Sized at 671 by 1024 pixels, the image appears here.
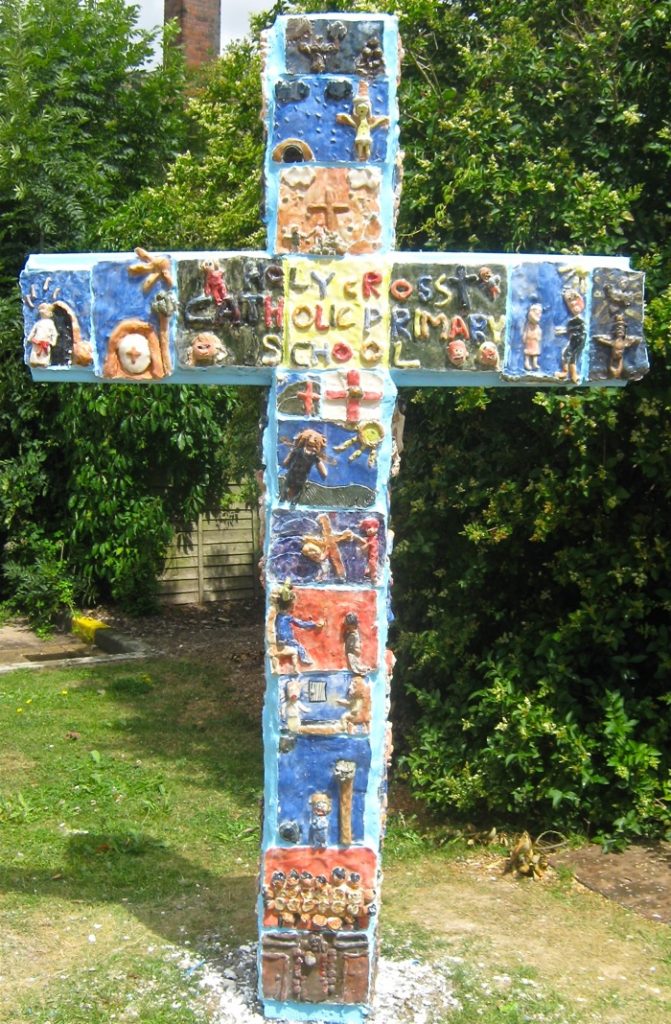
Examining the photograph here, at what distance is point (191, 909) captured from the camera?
15.0 ft

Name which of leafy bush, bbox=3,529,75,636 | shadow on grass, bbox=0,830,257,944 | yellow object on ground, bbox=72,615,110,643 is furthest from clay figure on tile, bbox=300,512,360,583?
leafy bush, bbox=3,529,75,636

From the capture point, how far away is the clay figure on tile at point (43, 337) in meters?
3.57

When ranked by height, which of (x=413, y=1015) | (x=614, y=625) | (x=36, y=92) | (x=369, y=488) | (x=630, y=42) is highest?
(x=36, y=92)

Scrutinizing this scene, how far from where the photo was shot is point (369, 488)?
138 inches

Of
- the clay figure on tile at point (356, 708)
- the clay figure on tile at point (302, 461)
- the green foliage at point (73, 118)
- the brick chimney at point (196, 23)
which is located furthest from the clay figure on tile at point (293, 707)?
the brick chimney at point (196, 23)

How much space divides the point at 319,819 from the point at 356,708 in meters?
0.38

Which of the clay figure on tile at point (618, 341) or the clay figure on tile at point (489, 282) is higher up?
the clay figure on tile at point (489, 282)

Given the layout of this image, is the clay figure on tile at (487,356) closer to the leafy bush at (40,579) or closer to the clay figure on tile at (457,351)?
the clay figure on tile at (457,351)

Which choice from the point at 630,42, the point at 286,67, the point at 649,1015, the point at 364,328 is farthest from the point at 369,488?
the point at 630,42

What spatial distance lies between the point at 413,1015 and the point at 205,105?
23.3ft

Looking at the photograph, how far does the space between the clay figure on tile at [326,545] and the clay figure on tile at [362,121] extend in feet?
3.76

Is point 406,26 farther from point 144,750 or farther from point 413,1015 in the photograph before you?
point 413,1015

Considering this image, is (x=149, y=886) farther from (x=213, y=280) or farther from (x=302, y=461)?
(x=213, y=280)

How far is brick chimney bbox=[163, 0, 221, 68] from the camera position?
1742cm
